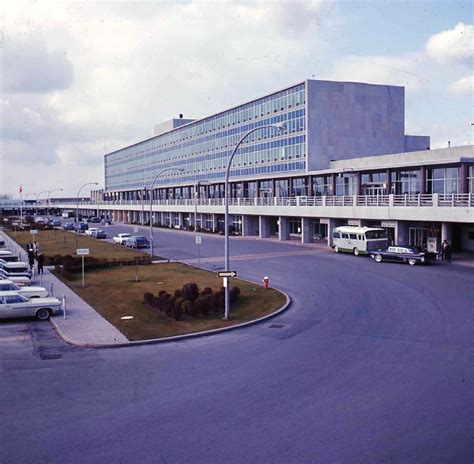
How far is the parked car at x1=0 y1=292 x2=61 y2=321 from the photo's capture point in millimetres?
22375

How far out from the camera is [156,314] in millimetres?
22906

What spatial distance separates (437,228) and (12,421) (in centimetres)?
3951

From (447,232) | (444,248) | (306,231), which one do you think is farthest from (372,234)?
(306,231)

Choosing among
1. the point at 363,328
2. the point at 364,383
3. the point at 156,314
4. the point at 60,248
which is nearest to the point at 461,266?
the point at 363,328

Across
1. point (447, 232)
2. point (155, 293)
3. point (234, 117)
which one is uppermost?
point (234, 117)

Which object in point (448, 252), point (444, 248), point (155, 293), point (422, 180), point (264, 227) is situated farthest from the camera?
point (264, 227)

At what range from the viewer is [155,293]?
2853cm

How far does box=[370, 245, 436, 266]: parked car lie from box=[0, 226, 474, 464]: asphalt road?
608 inches

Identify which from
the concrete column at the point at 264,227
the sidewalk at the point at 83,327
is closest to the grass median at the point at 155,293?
the sidewalk at the point at 83,327

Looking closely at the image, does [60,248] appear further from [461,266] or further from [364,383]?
[364,383]

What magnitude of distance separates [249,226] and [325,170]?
819 inches

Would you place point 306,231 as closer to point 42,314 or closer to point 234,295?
point 234,295

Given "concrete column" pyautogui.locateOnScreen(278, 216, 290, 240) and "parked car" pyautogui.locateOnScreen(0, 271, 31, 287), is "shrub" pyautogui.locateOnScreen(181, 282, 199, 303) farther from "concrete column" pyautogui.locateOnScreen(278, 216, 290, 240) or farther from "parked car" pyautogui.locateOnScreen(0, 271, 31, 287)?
"concrete column" pyautogui.locateOnScreen(278, 216, 290, 240)

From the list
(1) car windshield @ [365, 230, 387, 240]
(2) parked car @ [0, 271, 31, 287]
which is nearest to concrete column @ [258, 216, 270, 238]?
(1) car windshield @ [365, 230, 387, 240]
